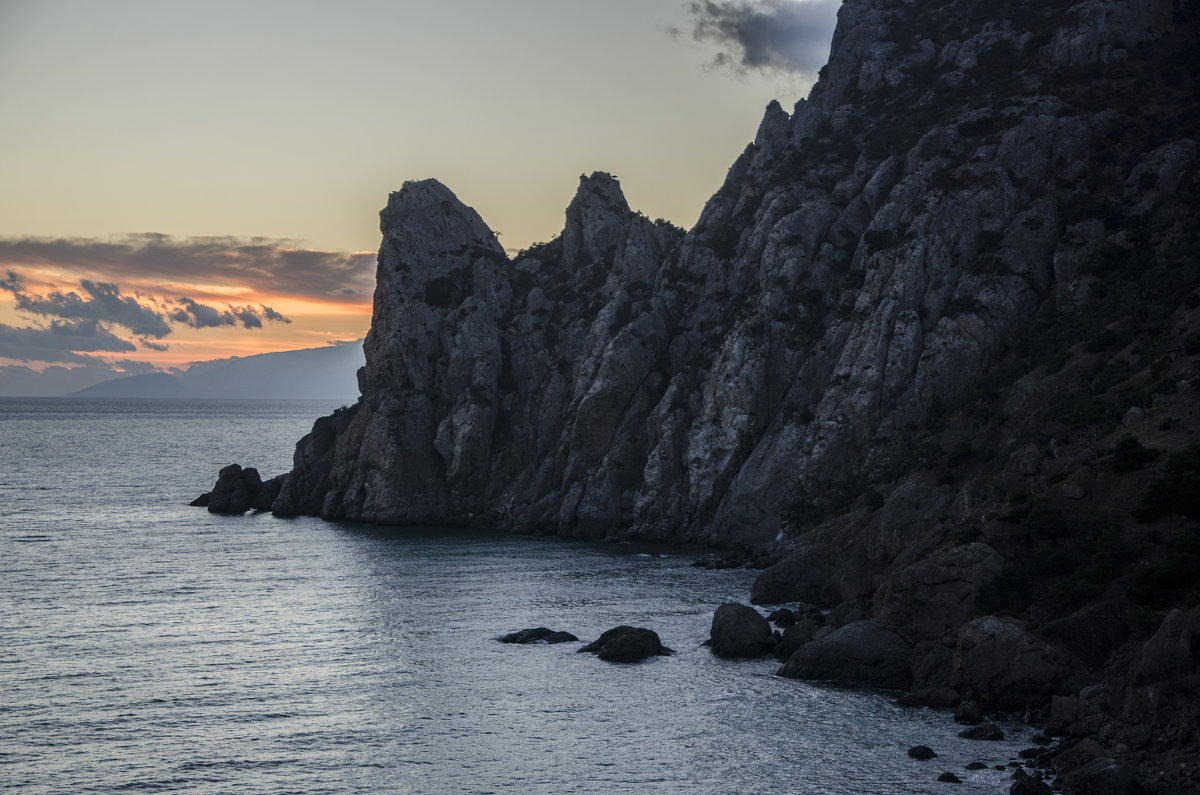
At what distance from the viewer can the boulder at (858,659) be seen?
5531cm

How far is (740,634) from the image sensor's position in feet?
203

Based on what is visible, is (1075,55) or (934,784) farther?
(1075,55)

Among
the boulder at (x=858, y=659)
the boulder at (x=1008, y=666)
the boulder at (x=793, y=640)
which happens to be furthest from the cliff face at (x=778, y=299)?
the boulder at (x=1008, y=666)

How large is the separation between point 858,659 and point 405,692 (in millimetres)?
25647

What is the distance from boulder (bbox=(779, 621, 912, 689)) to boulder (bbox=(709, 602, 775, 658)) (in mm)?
3486

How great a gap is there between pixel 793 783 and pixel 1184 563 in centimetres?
2292

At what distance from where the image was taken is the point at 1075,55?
114938 millimetres

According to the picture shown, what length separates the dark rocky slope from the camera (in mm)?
53875

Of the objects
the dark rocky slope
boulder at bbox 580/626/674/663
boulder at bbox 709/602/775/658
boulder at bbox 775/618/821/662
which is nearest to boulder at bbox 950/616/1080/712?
the dark rocky slope

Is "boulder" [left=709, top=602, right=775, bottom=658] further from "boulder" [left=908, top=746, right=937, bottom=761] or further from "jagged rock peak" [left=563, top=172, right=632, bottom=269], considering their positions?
"jagged rock peak" [left=563, top=172, right=632, bottom=269]

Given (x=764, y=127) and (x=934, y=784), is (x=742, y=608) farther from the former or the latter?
(x=764, y=127)

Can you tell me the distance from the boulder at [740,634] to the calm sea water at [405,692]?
54.8 inches

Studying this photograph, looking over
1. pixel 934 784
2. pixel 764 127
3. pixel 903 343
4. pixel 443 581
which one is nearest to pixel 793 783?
pixel 934 784

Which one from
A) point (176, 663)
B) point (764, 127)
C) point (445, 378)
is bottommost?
point (176, 663)
